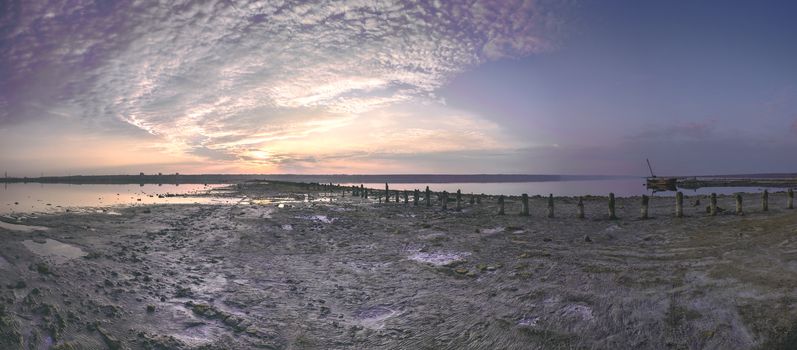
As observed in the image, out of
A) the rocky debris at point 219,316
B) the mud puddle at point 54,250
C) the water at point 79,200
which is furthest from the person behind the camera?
the water at point 79,200

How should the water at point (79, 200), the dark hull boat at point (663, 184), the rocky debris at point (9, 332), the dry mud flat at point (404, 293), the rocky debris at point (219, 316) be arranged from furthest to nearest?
the dark hull boat at point (663, 184) → the water at point (79, 200) → the rocky debris at point (219, 316) → the dry mud flat at point (404, 293) → the rocky debris at point (9, 332)

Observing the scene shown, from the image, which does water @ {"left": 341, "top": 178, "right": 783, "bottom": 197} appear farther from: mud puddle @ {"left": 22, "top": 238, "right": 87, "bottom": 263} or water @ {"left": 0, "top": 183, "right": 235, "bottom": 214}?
mud puddle @ {"left": 22, "top": 238, "right": 87, "bottom": 263}

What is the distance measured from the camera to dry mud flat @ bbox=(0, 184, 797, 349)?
6.58 m

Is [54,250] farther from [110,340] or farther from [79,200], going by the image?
[79,200]

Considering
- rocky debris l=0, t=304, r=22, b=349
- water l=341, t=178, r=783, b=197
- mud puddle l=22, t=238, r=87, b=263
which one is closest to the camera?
rocky debris l=0, t=304, r=22, b=349

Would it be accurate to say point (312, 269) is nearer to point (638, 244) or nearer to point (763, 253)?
point (638, 244)

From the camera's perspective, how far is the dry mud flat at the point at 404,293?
21.6 ft

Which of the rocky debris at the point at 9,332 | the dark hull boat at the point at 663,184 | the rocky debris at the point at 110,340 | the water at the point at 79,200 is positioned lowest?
the rocky debris at the point at 110,340

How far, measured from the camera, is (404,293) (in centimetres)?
974

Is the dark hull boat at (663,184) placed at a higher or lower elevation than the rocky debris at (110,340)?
higher

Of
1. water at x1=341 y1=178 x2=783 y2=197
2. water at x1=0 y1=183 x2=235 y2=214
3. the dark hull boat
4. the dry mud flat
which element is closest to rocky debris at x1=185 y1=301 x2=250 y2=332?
the dry mud flat

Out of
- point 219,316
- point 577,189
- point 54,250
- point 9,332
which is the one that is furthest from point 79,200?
point 577,189

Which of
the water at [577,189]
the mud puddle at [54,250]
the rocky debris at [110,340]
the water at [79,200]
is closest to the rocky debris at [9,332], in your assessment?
the rocky debris at [110,340]

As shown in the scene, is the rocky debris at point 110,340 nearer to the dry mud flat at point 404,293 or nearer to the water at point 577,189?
the dry mud flat at point 404,293
